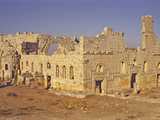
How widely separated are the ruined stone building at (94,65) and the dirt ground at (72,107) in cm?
270

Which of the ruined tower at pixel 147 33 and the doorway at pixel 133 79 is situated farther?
the ruined tower at pixel 147 33

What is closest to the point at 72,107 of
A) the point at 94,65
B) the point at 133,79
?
the point at 94,65

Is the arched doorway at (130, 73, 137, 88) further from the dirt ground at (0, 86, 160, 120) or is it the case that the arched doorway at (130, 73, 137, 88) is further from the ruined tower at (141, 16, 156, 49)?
the dirt ground at (0, 86, 160, 120)

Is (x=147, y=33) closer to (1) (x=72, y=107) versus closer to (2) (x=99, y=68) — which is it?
(2) (x=99, y=68)

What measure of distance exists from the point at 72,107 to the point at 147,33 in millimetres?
15887

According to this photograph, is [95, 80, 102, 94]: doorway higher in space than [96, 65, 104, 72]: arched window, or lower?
lower

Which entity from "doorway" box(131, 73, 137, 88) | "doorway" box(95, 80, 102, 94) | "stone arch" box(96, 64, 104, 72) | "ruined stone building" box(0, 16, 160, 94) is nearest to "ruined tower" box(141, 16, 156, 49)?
"ruined stone building" box(0, 16, 160, 94)

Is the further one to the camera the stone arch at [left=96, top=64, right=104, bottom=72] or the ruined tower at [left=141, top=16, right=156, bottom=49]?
the ruined tower at [left=141, top=16, right=156, bottom=49]

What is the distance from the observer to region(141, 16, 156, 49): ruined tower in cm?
3531

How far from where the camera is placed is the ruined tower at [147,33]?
35.3 metres

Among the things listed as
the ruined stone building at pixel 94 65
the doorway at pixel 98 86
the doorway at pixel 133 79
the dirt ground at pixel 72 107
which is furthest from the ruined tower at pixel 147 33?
the dirt ground at pixel 72 107

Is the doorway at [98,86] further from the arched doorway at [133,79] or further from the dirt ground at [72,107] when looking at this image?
the arched doorway at [133,79]

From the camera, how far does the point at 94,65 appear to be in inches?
1166

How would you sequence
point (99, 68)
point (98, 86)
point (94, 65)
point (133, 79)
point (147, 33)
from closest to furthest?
point (94, 65) → point (99, 68) → point (98, 86) → point (133, 79) → point (147, 33)
